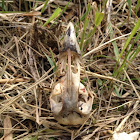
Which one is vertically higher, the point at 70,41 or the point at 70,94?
the point at 70,41

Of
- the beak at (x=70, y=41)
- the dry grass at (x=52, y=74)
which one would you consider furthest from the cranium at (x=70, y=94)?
the dry grass at (x=52, y=74)

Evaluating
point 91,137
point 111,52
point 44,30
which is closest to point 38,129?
point 91,137

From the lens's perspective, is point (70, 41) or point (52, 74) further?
point (52, 74)

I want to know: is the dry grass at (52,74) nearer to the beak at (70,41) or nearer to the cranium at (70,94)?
the cranium at (70,94)

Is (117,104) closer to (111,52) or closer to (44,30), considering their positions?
(111,52)

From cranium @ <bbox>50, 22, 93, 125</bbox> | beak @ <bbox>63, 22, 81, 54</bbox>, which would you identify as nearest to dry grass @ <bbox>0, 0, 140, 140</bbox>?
cranium @ <bbox>50, 22, 93, 125</bbox>

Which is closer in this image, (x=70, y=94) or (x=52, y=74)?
(x=70, y=94)
